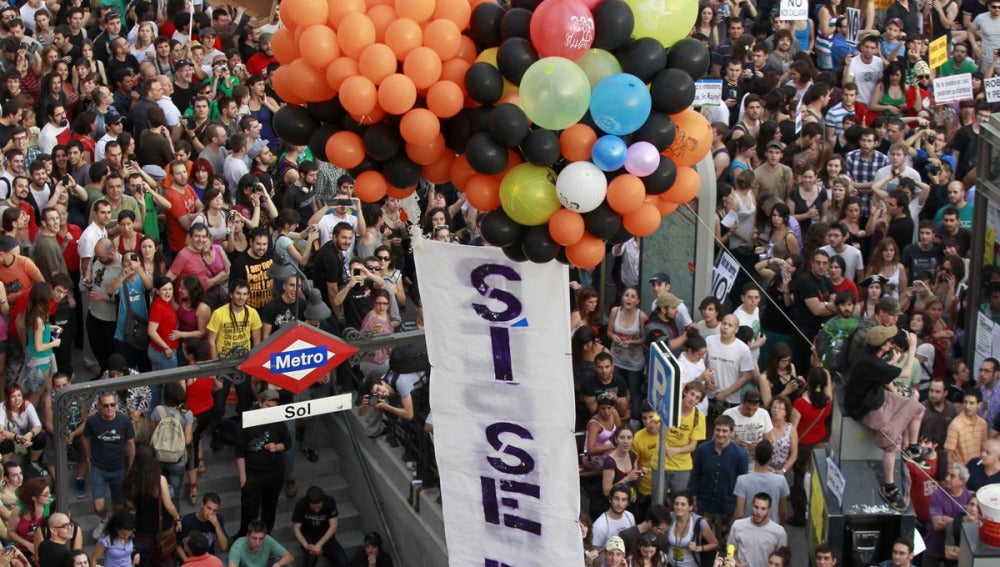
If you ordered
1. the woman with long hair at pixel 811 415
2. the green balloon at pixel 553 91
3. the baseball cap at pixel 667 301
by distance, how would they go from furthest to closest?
the baseball cap at pixel 667 301 → the woman with long hair at pixel 811 415 → the green balloon at pixel 553 91

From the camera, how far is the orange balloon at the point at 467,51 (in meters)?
7.17

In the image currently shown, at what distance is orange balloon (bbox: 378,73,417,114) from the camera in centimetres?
697

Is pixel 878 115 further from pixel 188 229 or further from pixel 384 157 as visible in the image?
pixel 384 157

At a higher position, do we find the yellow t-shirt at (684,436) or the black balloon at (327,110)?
the black balloon at (327,110)

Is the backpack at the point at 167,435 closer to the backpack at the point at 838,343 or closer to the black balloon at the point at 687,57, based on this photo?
the backpack at the point at 838,343

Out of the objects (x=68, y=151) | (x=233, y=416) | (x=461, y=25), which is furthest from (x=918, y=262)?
(x=461, y=25)

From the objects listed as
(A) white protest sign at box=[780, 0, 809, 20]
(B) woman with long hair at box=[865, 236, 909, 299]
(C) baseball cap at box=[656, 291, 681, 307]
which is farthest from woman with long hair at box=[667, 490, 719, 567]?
(A) white protest sign at box=[780, 0, 809, 20]

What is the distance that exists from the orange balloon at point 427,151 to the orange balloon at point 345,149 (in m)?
0.21

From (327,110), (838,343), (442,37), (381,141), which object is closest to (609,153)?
(442,37)

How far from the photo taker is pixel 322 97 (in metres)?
7.21

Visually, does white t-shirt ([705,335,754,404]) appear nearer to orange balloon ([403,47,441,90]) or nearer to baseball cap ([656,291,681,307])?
baseball cap ([656,291,681,307])

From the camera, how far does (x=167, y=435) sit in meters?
13.3

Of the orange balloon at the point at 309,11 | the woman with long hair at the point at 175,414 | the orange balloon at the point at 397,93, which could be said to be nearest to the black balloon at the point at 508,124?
the orange balloon at the point at 397,93

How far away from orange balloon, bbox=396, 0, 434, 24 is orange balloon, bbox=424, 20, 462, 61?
50 millimetres
